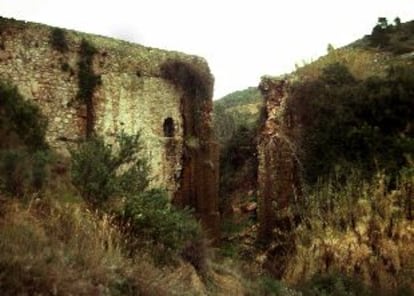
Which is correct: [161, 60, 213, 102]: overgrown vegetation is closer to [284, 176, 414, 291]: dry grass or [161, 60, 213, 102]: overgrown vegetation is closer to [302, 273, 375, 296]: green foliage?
[284, 176, 414, 291]: dry grass

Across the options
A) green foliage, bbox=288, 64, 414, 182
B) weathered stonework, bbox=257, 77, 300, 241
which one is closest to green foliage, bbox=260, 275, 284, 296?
green foliage, bbox=288, 64, 414, 182

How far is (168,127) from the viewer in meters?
21.2

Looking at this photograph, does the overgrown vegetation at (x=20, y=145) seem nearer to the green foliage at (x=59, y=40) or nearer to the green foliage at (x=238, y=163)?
the green foliage at (x=59, y=40)

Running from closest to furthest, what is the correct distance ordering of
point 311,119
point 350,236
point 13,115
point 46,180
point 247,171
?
point 46,180 → point 13,115 → point 350,236 → point 311,119 → point 247,171

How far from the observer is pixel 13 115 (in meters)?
15.7

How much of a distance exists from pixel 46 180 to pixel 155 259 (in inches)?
81.3

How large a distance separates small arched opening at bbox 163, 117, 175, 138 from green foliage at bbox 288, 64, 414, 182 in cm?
374

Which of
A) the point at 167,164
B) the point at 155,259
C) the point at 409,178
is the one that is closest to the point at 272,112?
the point at 167,164

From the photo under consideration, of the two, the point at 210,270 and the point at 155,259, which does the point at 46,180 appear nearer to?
the point at 155,259

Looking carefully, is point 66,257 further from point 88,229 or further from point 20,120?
point 20,120

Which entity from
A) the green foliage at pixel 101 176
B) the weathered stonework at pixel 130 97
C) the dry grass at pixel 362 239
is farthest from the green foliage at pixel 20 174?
the dry grass at pixel 362 239

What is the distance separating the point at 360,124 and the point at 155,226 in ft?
28.5

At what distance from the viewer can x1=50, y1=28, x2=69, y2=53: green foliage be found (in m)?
18.4

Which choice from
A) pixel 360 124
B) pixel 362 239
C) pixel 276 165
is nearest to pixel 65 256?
pixel 362 239
